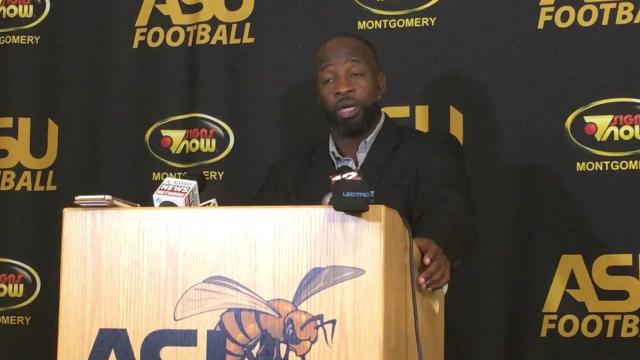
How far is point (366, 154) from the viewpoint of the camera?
2.89 meters

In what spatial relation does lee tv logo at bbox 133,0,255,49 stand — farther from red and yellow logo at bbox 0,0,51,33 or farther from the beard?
the beard

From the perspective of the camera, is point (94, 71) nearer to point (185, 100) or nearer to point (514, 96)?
point (185, 100)

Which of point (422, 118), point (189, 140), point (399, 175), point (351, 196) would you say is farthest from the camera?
point (189, 140)

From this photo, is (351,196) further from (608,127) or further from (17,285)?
(17,285)

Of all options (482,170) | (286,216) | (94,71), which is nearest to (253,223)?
(286,216)


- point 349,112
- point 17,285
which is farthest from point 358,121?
point 17,285

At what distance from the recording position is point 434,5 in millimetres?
3438

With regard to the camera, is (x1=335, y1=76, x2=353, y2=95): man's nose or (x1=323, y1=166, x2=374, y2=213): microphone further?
(x1=335, y1=76, x2=353, y2=95): man's nose

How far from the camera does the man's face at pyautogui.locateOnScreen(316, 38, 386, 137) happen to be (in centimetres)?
293

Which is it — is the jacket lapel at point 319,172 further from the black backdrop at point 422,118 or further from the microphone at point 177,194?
the microphone at point 177,194

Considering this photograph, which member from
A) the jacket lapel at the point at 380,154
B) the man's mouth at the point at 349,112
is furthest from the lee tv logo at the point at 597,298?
the man's mouth at the point at 349,112

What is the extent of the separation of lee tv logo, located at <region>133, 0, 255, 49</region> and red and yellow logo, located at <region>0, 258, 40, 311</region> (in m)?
1.04

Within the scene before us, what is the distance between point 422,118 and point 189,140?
3.16ft

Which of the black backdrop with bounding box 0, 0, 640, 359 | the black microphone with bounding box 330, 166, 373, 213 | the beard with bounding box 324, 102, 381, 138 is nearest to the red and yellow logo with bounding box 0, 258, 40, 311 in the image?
the black backdrop with bounding box 0, 0, 640, 359
